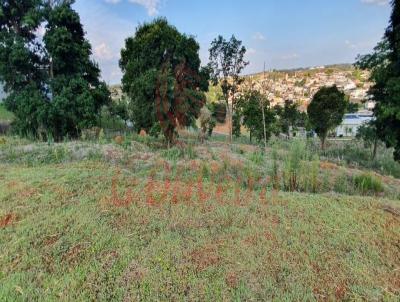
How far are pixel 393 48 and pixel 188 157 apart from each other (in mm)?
6392

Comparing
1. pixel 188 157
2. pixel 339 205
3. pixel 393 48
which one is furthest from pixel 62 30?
pixel 393 48

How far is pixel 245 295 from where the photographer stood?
1665mm

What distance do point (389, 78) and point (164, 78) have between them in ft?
19.1

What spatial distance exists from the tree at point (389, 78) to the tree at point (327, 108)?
13.0 ft

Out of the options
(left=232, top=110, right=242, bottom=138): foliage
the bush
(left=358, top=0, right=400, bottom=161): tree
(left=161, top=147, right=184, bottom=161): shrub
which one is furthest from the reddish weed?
(left=232, top=110, right=242, bottom=138): foliage

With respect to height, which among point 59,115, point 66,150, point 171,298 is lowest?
point 171,298

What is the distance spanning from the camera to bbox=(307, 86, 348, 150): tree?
39.9 feet

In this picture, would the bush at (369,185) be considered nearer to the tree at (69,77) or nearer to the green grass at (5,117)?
the tree at (69,77)

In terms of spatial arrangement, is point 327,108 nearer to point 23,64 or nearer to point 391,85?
point 391,85

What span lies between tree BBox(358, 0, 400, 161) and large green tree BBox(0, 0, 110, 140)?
27.0 ft

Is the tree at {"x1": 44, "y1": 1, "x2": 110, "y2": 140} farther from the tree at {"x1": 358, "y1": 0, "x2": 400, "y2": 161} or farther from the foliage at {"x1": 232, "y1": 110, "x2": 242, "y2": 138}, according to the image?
the tree at {"x1": 358, "y1": 0, "x2": 400, "y2": 161}

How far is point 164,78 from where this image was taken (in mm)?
6836

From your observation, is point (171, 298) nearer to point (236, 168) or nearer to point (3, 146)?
point (236, 168)

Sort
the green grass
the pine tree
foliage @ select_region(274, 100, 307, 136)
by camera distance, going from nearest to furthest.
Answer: the pine tree < the green grass < foliage @ select_region(274, 100, 307, 136)
